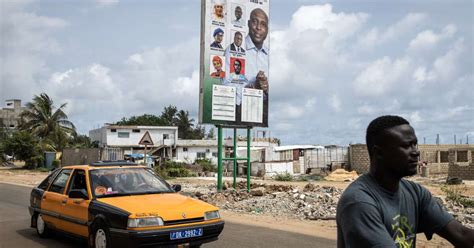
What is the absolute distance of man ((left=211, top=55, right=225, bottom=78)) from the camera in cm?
1814

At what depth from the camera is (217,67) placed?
18219 mm

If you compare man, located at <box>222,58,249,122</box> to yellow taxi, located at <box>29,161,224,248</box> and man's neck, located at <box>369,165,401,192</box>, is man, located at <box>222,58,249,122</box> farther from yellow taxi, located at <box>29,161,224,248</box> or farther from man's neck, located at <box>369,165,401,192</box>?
man's neck, located at <box>369,165,401,192</box>

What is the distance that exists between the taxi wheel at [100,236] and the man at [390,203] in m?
5.48

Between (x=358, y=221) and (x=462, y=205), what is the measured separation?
14957 mm

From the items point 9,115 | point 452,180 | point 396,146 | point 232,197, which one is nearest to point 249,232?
point 232,197

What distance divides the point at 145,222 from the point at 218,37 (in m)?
12.4

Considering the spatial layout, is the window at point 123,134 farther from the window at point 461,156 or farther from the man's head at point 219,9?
the man's head at point 219,9

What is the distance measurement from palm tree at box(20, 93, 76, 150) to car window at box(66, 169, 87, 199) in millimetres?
44920

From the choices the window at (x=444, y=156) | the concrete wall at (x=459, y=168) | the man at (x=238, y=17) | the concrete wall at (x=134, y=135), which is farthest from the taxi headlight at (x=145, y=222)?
the concrete wall at (x=134, y=135)

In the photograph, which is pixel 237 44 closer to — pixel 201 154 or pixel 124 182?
pixel 124 182

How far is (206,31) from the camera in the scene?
1797 cm

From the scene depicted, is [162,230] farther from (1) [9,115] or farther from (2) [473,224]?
(1) [9,115]

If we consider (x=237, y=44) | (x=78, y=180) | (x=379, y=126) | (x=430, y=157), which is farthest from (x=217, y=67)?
(x=430, y=157)

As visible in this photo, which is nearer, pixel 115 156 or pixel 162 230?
pixel 162 230
